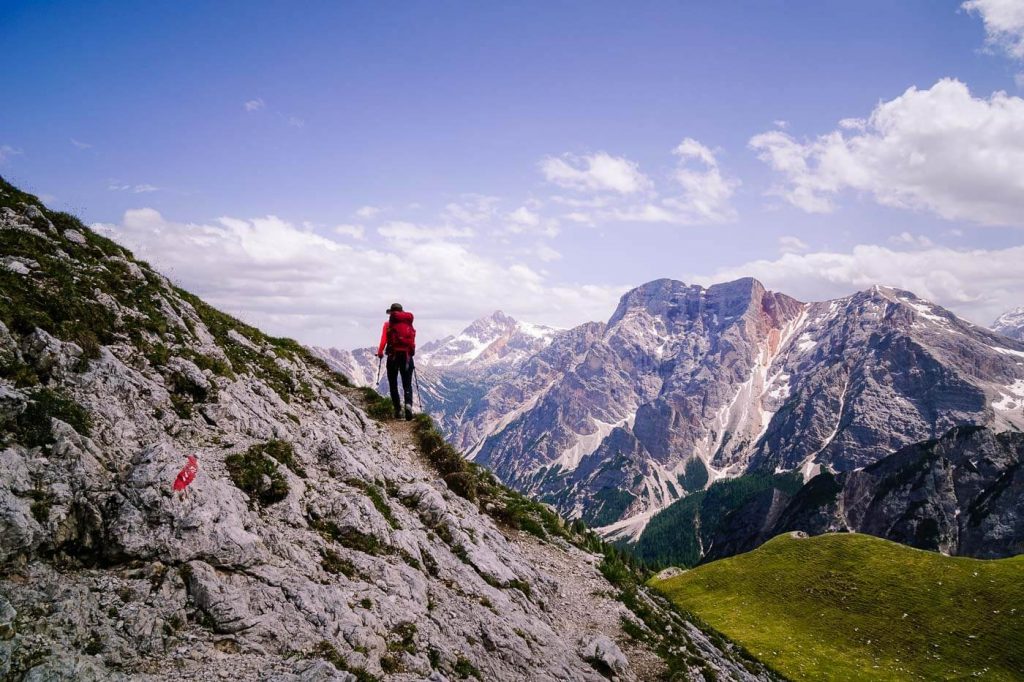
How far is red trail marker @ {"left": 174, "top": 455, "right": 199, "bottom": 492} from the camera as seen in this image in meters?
12.2

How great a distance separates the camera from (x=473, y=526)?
21016mm

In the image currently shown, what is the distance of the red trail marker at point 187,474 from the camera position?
1224 cm

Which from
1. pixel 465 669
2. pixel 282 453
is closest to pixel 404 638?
pixel 465 669

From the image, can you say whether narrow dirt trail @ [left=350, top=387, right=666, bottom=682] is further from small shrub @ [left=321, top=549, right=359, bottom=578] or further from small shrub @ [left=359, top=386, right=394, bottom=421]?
small shrub @ [left=321, top=549, right=359, bottom=578]

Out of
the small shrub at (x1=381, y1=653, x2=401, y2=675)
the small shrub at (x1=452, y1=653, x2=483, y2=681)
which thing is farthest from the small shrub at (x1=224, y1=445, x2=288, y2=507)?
the small shrub at (x1=452, y1=653, x2=483, y2=681)

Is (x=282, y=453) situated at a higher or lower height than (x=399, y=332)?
lower

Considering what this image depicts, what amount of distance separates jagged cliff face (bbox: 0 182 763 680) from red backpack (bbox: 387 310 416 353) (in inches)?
219

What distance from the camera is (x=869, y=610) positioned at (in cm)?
5509

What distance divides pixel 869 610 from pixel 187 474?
67.5m

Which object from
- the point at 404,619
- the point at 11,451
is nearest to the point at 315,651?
the point at 404,619

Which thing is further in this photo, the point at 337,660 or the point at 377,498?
the point at 377,498

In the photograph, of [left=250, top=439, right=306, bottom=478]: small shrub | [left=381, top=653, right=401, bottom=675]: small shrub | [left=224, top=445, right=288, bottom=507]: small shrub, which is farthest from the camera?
[left=250, top=439, right=306, bottom=478]: small shrub

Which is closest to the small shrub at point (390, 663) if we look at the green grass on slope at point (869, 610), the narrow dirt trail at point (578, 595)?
the narrow dirt trail at point (578, 595)

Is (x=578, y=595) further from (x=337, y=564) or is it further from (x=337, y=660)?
(x=337, y=660)
